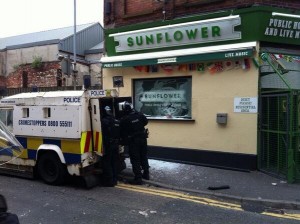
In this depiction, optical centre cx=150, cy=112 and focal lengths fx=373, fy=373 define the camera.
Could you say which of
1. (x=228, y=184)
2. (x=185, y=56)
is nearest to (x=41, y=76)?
(x=185, y=56)

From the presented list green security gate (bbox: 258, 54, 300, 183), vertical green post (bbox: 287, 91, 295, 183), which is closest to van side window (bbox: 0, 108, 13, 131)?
green security gate (bbox: 258, 54, 300, 183)

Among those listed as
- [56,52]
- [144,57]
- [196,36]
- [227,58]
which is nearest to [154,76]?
[144,57]

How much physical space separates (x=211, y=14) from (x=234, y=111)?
8.50 feet

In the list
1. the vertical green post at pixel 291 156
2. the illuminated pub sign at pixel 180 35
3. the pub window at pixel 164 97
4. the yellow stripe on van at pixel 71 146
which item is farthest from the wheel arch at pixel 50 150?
the vertical green post at pixel 291 156

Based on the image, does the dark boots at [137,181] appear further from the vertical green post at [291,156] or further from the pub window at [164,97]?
the vertical green post at [291,156]

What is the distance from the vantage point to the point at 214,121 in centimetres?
985

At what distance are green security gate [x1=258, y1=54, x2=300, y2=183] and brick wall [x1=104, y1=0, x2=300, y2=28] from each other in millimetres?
1503

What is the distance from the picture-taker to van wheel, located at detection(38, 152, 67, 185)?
26.8ft

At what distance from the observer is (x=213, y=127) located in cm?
987

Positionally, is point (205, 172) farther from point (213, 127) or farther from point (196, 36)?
point (196, 36)

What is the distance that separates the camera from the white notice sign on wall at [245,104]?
9.12m

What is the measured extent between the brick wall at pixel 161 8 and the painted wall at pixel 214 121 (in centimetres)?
165

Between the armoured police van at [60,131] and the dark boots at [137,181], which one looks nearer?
the armoured police van at [60,131]

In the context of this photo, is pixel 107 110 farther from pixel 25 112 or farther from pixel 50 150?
pixel 25 112
